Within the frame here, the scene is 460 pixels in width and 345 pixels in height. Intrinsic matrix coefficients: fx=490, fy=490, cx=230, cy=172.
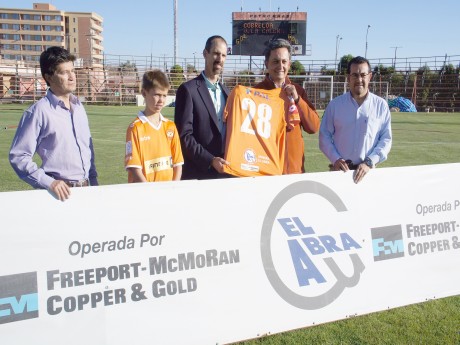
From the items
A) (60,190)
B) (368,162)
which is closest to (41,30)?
(368,162)

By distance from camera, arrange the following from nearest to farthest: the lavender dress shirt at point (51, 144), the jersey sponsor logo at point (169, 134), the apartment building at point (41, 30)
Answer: the lavender dress shirt at point (51, 144), the jersey sponsor logo at point (169, 134), the apartment building at point (41, 30)

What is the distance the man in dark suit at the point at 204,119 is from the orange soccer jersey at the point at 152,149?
151mm

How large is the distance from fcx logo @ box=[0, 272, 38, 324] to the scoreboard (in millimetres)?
53519

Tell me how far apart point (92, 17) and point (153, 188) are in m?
139

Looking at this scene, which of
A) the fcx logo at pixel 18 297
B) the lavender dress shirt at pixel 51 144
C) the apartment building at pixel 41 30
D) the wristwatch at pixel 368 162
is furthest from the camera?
the apartment building at pixel 41 30

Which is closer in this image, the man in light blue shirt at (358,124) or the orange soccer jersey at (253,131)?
the orange soccer jersey at (253,131)

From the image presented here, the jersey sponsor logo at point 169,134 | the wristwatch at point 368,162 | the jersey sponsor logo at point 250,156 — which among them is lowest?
the wristwatch at point 368,162

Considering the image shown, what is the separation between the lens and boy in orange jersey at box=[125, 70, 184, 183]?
370 cm

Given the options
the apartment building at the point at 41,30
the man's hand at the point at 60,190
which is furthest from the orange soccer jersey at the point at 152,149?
the apartment building at the point at 41,30

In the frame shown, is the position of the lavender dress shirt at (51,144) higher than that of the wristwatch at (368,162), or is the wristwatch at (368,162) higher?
the lavender dress shirt at (51,144)

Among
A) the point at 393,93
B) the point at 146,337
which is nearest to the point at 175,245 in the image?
the point at 146,337

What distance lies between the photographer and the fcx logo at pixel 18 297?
2.85m

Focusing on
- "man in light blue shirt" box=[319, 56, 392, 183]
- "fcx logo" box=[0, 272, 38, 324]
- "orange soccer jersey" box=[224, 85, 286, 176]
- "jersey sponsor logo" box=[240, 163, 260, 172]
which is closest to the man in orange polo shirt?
"orange soccer jersey" box=[224, 85, 286, 176]

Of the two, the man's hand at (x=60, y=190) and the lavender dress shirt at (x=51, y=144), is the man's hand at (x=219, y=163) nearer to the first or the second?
the lavender dress shirt at (x=51, y=144)
